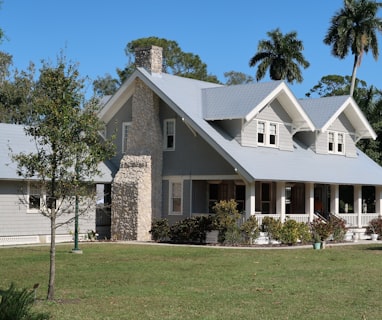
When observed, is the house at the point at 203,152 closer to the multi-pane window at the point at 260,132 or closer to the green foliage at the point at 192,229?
the multi-pane window at the point at 260,132

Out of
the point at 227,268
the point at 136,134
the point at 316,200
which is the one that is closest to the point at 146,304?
the point at 227,268

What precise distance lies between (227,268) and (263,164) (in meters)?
12.3

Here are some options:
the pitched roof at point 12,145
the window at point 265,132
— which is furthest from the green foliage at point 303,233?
the pitched roof at point 12,145

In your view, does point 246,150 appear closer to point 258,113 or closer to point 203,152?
point 203,152

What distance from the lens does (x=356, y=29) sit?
196 ft

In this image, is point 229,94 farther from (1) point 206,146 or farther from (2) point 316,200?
(2) point 316,200

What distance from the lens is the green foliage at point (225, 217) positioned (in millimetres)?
30984

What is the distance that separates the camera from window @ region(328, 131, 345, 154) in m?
40.1

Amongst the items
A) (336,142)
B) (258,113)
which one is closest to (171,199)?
(258,113)

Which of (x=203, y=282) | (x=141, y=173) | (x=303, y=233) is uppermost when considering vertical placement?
(x=141, y=173)

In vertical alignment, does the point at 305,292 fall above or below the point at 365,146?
below

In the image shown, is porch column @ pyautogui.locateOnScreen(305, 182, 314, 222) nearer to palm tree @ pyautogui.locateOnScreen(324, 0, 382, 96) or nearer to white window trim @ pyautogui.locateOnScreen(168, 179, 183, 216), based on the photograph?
white window trim @ pyautogui.locateOnScreen(168, 179, 183, 216)

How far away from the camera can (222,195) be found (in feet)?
114

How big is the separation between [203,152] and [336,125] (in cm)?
1036
